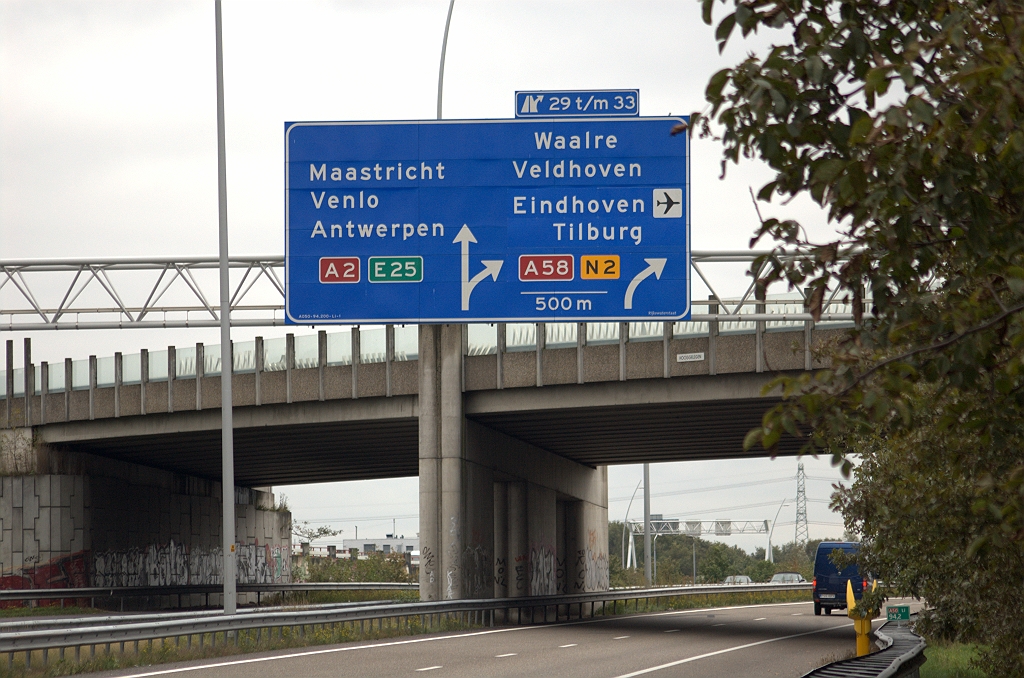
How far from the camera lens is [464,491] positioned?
120 feet

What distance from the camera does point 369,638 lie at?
27.8 metres

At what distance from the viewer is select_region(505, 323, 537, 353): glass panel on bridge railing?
37.1 metres

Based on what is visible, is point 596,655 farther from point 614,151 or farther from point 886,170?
point 886,170

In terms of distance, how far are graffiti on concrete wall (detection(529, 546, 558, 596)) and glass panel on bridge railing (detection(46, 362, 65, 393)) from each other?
1726 centimetres

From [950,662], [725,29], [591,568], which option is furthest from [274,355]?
[725,29]

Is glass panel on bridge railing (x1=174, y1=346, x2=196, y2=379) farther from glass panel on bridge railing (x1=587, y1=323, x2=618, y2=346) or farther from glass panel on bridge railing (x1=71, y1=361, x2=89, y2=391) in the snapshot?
glass panel on bridge railing (x1=587, y1=323, x2=618, y2=346)

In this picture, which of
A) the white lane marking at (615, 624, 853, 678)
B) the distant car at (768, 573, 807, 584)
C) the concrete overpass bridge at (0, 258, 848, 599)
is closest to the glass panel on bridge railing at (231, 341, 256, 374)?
the concrete overpass bridge at (0, 258, 848, 599)

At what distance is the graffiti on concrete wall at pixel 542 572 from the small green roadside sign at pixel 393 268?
22.2 meters

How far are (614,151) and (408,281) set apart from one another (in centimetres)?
513

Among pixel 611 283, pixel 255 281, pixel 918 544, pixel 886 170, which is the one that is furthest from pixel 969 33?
pixel 255 281

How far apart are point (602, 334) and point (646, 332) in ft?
3.87

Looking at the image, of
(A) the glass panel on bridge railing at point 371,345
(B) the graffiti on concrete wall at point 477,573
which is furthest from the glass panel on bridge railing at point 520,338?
(B) the graffiti on concrete wall at point 477,573

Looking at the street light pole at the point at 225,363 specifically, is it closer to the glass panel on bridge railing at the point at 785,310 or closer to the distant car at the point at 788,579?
the glass panel on bridge railing at the point at 785,310

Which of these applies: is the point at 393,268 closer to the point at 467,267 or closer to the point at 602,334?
the point at 467,267
